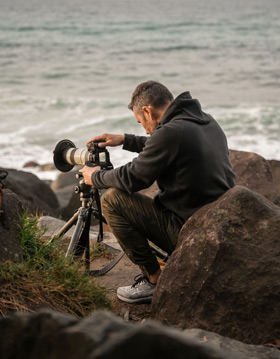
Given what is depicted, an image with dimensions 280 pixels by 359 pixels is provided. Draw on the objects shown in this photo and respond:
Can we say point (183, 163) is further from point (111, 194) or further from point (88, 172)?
point (88, 172)

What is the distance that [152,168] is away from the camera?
371 cm

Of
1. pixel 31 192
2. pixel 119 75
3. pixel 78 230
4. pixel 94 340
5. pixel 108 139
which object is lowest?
pixel 119 75

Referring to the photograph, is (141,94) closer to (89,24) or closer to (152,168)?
(152,168)

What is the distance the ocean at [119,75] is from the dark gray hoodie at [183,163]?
387 inches

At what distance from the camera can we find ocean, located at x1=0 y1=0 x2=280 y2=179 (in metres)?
16.8

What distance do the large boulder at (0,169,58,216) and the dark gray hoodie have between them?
4.27m

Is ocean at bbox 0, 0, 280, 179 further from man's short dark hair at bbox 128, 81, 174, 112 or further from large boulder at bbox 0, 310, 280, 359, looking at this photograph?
large boulder at bbox 0, 310, 280, 359

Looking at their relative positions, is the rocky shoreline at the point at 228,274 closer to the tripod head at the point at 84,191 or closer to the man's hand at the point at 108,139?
the tripod head at the point at 84,191

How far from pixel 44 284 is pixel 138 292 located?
0.86 metres

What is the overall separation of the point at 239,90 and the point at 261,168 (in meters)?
16.9

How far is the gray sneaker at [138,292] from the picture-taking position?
4133mm

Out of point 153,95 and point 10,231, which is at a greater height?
point 153,95

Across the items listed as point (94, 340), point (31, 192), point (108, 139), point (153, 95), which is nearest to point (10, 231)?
point (108, 139)

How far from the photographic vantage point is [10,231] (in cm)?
370
